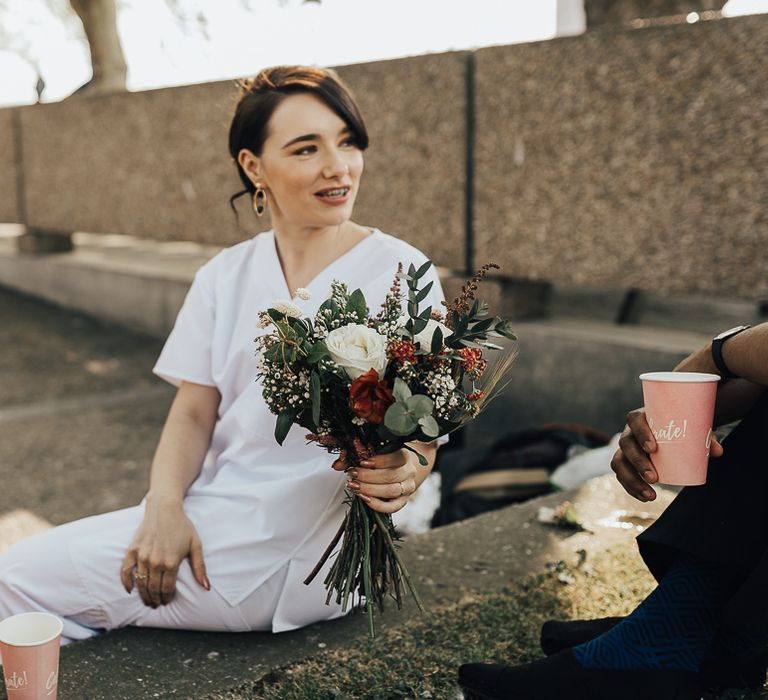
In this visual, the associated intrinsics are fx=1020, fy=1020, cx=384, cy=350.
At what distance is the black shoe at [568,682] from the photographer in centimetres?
Result: 221

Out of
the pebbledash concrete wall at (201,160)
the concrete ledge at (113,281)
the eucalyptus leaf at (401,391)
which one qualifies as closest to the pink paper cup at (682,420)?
the eucalyptus leaf at (401,391)

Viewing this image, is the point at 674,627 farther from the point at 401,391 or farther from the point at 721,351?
the point at 401,391

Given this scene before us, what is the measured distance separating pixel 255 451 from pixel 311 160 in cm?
83

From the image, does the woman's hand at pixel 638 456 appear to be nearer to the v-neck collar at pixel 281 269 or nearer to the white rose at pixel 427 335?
the white rose at pixel 427 335

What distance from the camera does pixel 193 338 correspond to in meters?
2.98

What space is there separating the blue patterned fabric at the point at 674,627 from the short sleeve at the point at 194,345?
4.44 feet

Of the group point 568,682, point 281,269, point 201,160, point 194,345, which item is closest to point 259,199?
point 281,269

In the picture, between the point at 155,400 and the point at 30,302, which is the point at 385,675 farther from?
the point at 30,302

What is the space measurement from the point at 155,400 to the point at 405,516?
122 inches

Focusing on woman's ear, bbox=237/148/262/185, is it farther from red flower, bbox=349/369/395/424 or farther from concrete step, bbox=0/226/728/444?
concrete step, bbox=0/226/728/444

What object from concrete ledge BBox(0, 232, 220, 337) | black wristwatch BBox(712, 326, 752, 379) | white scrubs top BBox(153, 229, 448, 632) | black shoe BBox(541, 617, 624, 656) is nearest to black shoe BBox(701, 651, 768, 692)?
black shoe BBox(541, 617, 624, 656)

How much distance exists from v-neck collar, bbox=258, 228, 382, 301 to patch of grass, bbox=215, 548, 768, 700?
0.98 m

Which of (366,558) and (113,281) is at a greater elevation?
(366,558)

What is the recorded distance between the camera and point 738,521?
7.24 feet
